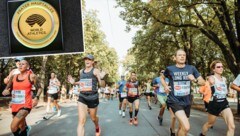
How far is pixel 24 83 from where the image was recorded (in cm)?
669

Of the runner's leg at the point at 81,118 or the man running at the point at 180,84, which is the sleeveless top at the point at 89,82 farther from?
the man running at the point at 180,84

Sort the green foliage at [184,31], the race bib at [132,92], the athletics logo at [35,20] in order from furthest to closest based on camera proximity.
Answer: the green foliage at [184,31] < the race bib at [132,92] < the athletics logo at [35,20]

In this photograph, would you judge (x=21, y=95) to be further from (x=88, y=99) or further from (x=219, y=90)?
(x=219, y=90)

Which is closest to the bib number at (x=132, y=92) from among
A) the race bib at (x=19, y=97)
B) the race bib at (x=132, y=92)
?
the race bib at (x=132, y=92)

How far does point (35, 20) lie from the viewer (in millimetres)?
11039

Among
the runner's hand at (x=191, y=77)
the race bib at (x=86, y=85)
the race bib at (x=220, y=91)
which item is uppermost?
the runner's hand at (x=191, y=77)

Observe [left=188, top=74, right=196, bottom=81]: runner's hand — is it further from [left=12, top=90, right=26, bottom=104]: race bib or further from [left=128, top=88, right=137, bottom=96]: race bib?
[left=128, top=88, right=137, bottom=96]: race bib

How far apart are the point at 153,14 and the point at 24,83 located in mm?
11487

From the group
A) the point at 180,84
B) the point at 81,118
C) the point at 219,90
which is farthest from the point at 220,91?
the point at 81,118

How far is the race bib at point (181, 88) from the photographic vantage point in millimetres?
6293

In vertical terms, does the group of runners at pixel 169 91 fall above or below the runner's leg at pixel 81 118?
above

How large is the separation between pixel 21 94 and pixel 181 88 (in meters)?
3.29

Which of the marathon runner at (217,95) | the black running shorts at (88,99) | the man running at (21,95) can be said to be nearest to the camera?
the man running at (21,95)

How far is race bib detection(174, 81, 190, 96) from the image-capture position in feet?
20.6
